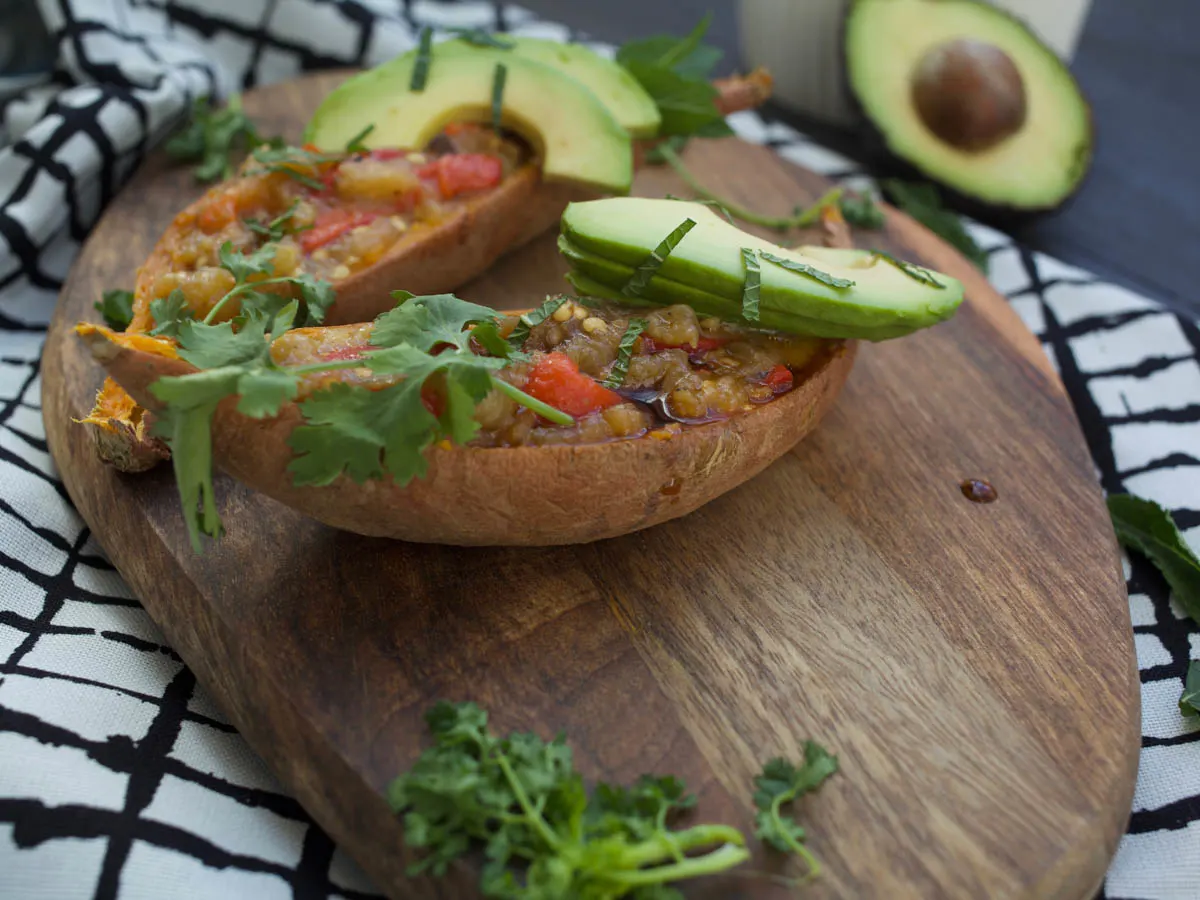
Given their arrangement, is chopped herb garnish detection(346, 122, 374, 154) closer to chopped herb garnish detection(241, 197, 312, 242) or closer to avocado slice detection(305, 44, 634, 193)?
avocado slice detection(305, 44, 634, 193)

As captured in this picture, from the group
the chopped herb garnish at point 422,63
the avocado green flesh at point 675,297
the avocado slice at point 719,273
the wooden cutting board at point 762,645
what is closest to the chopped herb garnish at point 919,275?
the avocado slice at point 719,273

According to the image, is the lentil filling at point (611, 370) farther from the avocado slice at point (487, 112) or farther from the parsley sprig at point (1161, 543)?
the parsley sprig at point (1161, 543)

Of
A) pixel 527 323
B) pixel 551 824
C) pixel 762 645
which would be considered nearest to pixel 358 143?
pixel 527 323

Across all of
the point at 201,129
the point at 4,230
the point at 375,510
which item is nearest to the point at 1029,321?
the point at 375,510

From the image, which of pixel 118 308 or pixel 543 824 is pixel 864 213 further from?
pixel 543 824

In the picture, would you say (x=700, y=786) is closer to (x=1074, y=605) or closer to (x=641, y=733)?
(x=641, y=733)
